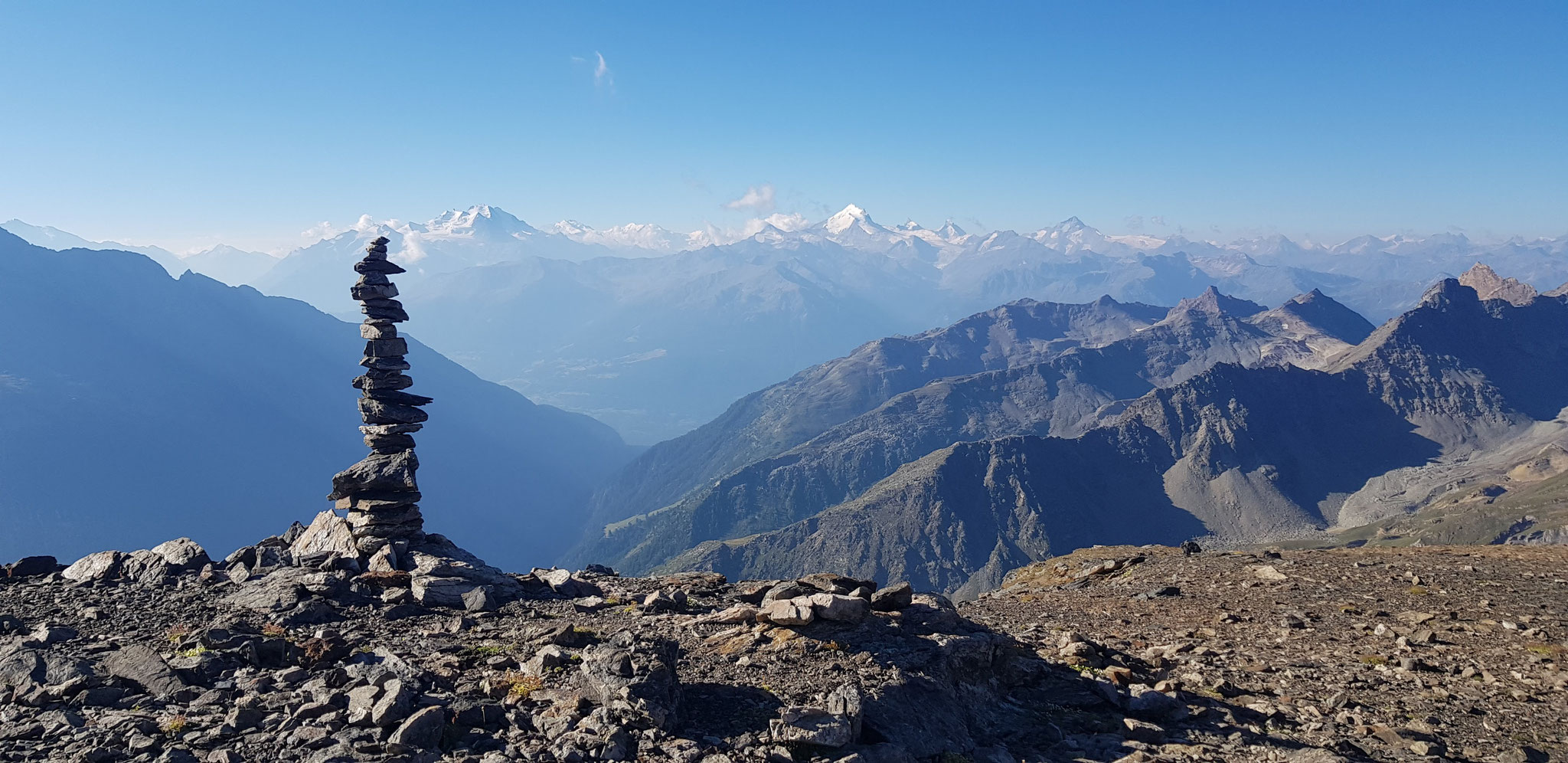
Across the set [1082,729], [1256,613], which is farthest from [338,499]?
[1256,613]

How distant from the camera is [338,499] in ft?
118

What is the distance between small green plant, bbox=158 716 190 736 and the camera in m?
13.9

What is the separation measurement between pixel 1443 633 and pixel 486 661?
26676 millimetres

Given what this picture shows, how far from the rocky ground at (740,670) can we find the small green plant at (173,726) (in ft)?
0.13

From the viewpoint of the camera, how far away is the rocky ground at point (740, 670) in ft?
45.9

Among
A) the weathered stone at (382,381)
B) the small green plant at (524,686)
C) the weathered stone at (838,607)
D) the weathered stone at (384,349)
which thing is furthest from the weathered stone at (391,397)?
the weathered stone at (838,607)

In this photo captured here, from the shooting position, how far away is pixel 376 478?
34.5 metres

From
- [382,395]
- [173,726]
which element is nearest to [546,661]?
[173,726]

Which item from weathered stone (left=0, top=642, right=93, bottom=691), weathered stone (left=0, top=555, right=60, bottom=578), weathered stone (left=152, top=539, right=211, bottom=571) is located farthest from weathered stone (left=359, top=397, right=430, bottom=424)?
weathered stone (left=0, top=642, right=93, bottom=691)

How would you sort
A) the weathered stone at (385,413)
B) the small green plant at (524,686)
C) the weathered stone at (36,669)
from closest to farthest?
1. the small green plant at (524,686)
2. the weathered stone at (36,669)
3. the weathered stone at (385,413)

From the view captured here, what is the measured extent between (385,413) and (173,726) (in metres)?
27.3

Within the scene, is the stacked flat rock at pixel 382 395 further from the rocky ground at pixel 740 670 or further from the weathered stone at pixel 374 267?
the rocky ground at pixel 740 670

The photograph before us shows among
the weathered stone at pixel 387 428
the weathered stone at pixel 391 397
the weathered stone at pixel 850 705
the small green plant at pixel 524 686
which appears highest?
the weathered stone at pixel 391 397

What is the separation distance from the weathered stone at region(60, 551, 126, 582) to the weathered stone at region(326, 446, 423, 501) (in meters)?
8.12
